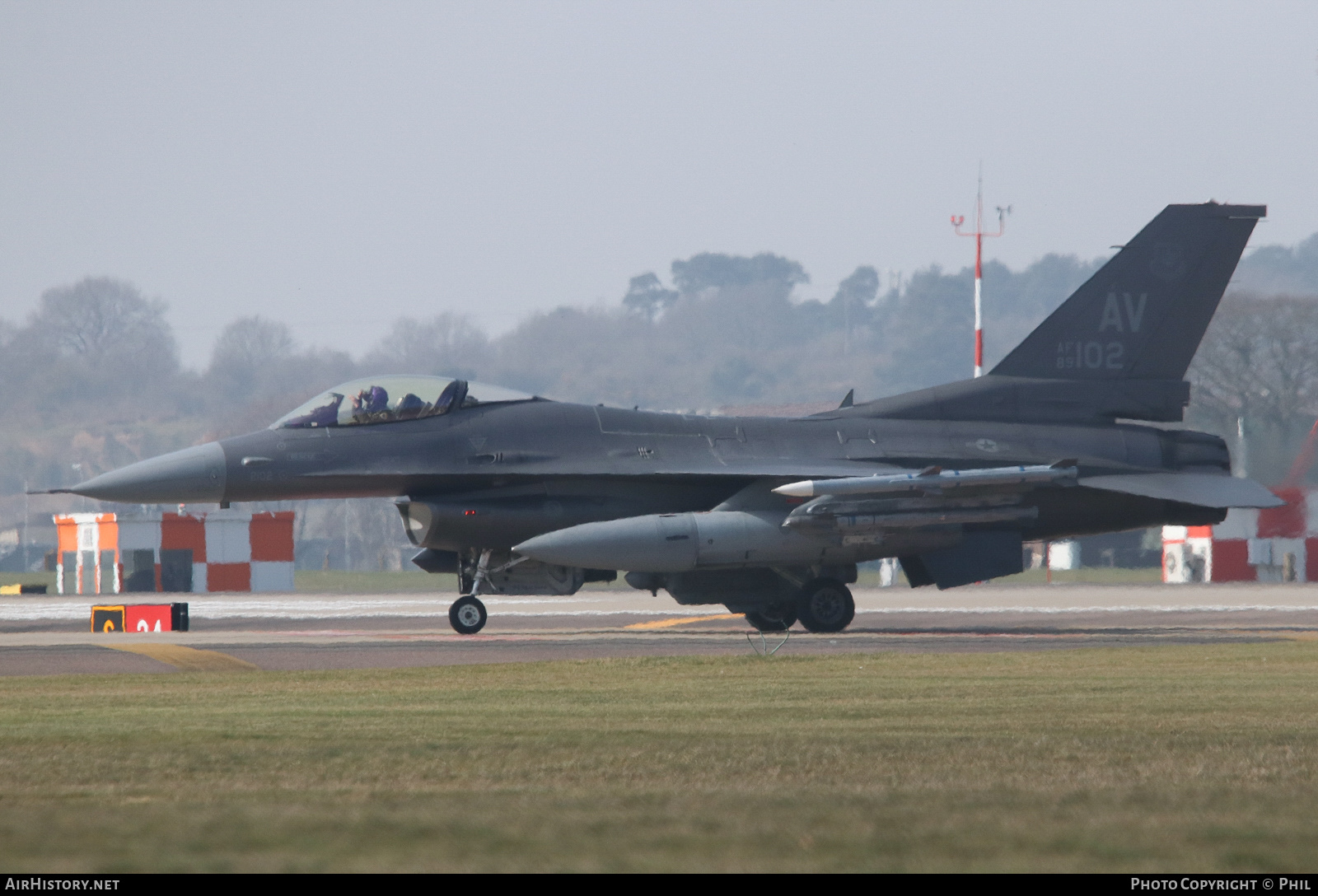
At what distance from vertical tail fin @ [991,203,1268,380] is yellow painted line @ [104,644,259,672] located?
1143 cm

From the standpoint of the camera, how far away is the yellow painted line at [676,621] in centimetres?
2156

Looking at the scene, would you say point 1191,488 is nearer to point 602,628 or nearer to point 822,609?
point 822,609

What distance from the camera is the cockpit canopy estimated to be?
19.7m

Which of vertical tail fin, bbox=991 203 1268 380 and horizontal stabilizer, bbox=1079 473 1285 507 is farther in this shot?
vertical tail fin, bbox=991 203 1268 380

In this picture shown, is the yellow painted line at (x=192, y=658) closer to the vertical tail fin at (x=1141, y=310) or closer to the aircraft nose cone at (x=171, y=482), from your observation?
the aircraft nose cone at (x=171, y=482)

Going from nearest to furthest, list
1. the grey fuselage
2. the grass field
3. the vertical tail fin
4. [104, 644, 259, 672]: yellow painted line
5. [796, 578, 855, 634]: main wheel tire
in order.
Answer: the grass field, [104, 644, 259, 672]: yellow painted line, the grey fuselage, [796, 578, 855, 634]: main wheel tire, the vertical tail fin

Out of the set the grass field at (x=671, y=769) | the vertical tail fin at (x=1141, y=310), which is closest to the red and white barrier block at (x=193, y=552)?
the vertical tail fin at (x=1141, y=310)

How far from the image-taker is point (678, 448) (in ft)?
66.5

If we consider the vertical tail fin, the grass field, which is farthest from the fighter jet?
the grass field

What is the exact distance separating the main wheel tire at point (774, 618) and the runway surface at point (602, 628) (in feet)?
0.56

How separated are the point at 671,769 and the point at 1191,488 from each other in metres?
14.9

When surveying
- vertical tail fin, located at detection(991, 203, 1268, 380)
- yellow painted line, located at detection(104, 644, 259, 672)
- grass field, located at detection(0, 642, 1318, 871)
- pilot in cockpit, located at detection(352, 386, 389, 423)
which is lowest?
yellow painted line, located at detection(104, 644, 259, 672)

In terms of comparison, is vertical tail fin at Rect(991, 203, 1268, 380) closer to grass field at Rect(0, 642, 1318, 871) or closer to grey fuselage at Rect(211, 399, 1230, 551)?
grey fuselage at Rect(211, 399, 1230, 551)

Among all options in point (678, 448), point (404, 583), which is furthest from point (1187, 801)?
point (404, 583)
